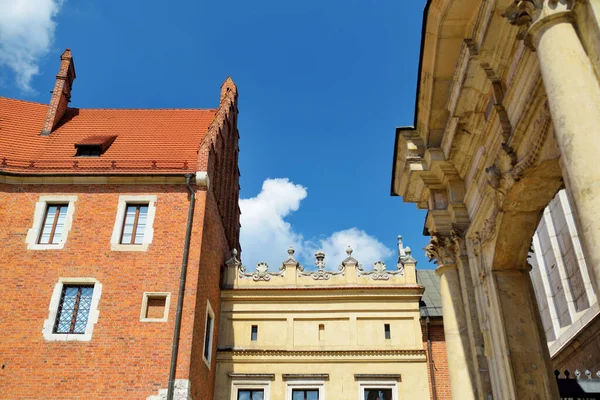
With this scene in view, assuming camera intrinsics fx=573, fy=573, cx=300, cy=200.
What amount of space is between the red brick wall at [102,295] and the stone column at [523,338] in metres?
10.4

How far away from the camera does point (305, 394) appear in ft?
65.0

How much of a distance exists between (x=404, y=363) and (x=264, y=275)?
6001 millimetres

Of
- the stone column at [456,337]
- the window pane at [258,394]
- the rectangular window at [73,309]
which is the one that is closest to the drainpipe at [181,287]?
the rectangular window at [73,309]

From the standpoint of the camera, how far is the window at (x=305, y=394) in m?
19.7

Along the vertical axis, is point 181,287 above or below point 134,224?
→ below

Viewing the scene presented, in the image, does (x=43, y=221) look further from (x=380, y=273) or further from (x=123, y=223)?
(x=380, y=273)

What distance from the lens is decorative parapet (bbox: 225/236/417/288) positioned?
21547mm

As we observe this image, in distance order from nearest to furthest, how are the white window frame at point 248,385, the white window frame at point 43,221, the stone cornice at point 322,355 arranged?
the white window frame at point 43,221 → the white window frame at point 248,385 → the stone cornice at point 322,355

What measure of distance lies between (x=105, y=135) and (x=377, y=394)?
1400cm

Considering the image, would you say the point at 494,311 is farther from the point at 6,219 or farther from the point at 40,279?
the point at 6,219

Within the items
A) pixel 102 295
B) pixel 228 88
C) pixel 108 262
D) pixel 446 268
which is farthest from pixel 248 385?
pixel 228 88

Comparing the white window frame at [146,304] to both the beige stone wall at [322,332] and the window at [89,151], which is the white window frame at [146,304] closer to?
the beige stone wall at [322,332]

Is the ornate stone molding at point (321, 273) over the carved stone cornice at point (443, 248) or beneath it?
over

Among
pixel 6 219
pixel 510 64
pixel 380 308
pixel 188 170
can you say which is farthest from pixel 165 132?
pixel 510 64
